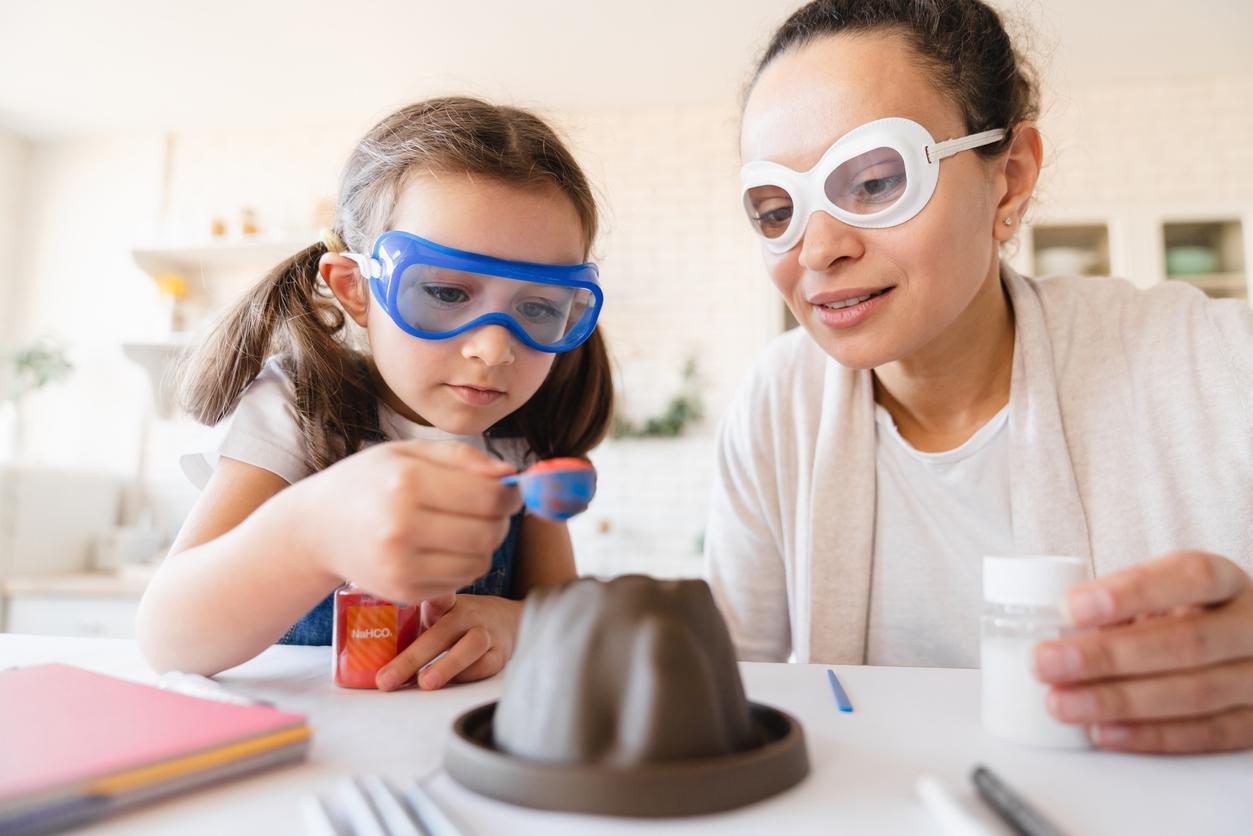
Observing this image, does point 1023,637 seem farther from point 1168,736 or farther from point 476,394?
point 476,394

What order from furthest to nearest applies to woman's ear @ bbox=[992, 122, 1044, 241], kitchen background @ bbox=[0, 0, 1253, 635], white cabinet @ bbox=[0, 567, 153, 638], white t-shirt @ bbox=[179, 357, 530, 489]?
1. kitchen background @ bbox=[0, 0, 1253, 635]
2. white cabinet @ bbox=[0, 567, 153, 638]
3. woman's ear @ bbox=[992, 122, 1044, 241]
4. white t-shirt @ bbox=[179, 357, 530, 489]

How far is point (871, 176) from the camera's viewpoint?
1088mm

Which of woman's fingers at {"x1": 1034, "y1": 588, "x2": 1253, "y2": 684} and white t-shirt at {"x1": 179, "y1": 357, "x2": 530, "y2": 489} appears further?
white t-shirt at {"x1": 179, "y1": 357, "x2": 530, "y2": 489}

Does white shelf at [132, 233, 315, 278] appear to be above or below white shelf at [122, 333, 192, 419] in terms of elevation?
→ above

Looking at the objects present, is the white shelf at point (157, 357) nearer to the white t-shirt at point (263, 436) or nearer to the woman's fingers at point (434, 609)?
the white t-shirt at point (263, 436)

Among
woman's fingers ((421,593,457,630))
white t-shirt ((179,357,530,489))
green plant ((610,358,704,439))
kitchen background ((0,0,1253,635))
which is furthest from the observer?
green plant ((610,358,704,439))

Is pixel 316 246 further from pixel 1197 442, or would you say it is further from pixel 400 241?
pixel 1197 442

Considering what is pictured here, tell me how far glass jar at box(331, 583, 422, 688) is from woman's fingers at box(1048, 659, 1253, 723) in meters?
0.59

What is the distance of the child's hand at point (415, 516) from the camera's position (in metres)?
0.60

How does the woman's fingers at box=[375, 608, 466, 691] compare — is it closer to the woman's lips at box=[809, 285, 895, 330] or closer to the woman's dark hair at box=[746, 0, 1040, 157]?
the woman's lips at box=[809, 285, 895, 330]

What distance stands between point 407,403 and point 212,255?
391 cm

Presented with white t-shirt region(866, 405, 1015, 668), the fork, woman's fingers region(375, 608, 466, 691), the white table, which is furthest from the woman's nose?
the fork

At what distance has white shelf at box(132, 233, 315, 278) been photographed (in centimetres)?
423

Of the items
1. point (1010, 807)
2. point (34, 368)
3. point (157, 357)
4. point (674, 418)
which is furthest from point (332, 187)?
point (1010, 807)
